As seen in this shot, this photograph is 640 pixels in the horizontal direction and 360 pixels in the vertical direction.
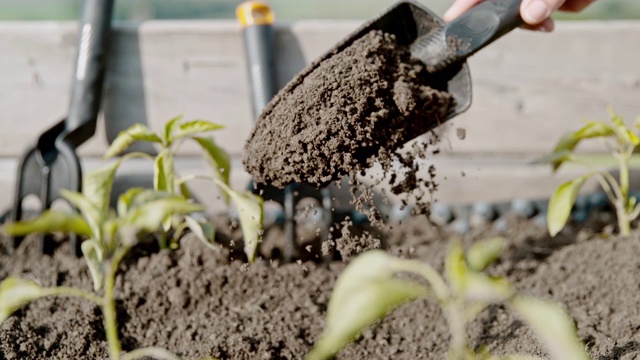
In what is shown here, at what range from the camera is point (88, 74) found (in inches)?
62.6

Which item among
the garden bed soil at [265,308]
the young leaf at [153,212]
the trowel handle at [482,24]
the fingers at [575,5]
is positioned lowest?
the garden bed soil at [265,308]

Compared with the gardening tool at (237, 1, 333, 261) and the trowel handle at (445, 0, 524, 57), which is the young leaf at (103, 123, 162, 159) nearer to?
the gardening tool at (237, 1, 333, 261)

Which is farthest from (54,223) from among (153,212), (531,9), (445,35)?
(531,9)

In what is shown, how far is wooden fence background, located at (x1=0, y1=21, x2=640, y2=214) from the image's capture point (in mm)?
1718

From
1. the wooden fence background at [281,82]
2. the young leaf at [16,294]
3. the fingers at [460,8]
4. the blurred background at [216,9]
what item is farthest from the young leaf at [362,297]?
the blurred background at [216,9]

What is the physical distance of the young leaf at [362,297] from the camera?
61 cm

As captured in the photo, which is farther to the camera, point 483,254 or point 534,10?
point 534,10

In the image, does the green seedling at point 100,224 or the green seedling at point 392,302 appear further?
the green seedling at point 100,224

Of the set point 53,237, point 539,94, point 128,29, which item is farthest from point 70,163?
point 539,94

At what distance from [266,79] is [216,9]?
1534 mm

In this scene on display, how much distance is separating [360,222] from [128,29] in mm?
730

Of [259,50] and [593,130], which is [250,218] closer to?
[259,50]

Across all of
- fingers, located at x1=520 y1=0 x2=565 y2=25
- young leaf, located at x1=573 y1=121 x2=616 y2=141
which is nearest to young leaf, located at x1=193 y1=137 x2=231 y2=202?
fingers, located at x1=520 y1=0 x2=565 y2=25

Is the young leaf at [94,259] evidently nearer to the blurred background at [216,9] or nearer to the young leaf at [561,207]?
the young leaf at [561,207]
